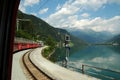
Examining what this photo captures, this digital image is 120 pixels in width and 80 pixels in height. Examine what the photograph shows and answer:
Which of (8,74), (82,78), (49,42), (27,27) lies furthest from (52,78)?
(49,42)

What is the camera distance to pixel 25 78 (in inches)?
579

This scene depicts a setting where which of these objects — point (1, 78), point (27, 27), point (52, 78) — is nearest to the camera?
point (1, 78)

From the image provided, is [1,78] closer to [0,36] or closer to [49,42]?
[0,36]

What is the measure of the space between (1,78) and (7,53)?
0.28 m

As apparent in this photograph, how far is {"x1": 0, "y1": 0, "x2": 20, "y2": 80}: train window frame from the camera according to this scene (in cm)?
268

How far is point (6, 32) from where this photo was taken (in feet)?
8.87

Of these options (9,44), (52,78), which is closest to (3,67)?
(9,44)

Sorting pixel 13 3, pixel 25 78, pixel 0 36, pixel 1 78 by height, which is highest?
pixel 13 3

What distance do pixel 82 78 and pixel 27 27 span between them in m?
107

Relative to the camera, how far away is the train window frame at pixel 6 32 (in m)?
2.68

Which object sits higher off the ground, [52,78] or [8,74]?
[8,74]

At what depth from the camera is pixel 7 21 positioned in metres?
2.71

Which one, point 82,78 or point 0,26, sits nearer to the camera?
point 0,26

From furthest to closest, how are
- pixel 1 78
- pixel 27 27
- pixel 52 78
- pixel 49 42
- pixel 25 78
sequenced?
pixel 49 42
pixel 27 27
pixel 25 78
pixel 52 78
pixel 1 78
